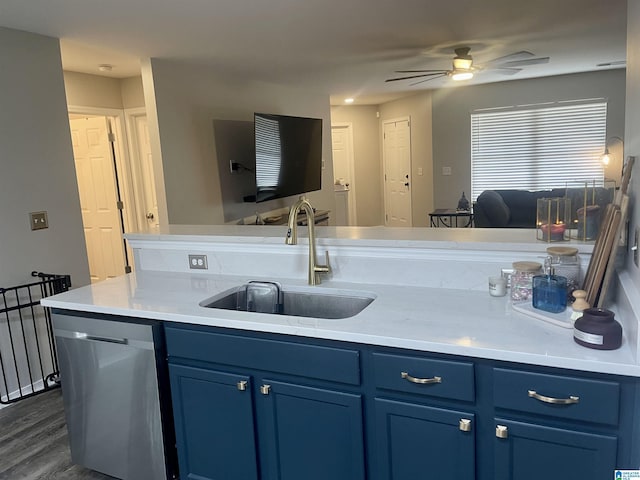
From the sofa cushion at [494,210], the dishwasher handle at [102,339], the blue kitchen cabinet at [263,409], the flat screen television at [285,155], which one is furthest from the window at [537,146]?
the dishwasher handle at [102,339]

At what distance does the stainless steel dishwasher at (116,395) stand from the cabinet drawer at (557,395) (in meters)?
1.30

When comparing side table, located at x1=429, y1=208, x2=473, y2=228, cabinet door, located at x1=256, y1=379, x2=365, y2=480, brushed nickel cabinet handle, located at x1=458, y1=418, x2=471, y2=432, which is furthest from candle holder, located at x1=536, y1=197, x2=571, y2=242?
side table, located at x1=429, y1=208, x2=473, y2=228

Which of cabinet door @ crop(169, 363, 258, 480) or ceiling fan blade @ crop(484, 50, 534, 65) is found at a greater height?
ceiling fan blade @ crop(484, 50, 534, 65)

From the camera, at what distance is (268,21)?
326 cm

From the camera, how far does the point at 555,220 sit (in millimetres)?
1895

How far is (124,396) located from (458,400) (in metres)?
1.38

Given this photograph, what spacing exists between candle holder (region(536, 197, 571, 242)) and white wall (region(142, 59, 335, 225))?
10.7ft

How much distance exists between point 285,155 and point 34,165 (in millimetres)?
2594

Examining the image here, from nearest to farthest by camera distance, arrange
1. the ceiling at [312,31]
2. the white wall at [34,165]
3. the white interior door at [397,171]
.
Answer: the ceiling at [312,31] < the white wall at [34,165] < the white interior door at [397,171]

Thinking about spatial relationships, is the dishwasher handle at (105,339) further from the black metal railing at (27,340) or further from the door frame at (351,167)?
the door frame at (351,167)

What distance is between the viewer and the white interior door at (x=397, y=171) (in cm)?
838

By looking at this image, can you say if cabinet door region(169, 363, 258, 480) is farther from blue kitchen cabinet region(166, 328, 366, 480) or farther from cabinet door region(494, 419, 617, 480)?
cabinet door region(494, 419, 617, 480)

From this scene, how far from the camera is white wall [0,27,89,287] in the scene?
10.1 ft

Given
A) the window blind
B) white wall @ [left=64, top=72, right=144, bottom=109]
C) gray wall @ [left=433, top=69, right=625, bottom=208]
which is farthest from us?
gray wall @ [left=433, top=69, right=625, bottom=208]
